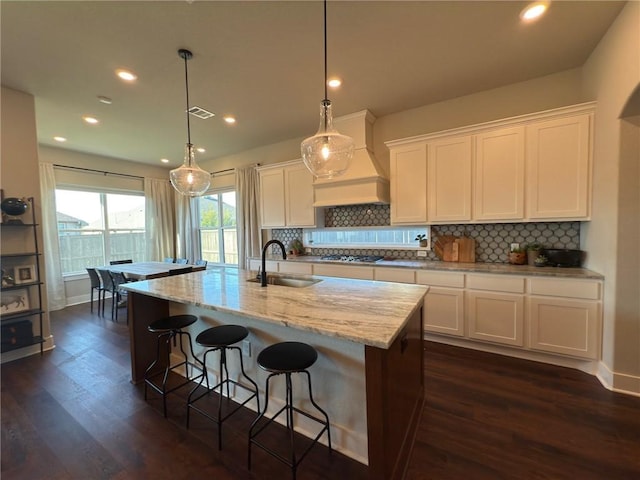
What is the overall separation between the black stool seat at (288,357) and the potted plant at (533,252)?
2.71 metres

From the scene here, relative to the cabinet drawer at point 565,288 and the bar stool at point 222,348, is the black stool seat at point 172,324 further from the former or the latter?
the cabinet drawer at point 565,288

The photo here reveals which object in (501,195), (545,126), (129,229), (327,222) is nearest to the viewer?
(545,126)

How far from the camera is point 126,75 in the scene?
2.74 m

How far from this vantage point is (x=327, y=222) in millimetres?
4578

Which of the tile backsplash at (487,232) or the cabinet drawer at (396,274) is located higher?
the tile backsplash at (487,232)

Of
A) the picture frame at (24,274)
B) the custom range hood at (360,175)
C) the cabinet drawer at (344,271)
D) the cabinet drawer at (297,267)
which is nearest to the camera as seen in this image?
the picture frame at (24,274)

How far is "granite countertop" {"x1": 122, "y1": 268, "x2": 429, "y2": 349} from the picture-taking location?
133cm

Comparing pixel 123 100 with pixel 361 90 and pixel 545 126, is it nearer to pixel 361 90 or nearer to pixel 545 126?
pixel 361 90

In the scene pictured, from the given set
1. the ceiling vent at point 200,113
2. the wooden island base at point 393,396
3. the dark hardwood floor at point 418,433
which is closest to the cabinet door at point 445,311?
the dark hardwood floor at point 418,433

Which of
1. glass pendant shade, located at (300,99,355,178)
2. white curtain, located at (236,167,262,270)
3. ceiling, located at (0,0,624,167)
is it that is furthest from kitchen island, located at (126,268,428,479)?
white curtain, located at (236,167,262,270)

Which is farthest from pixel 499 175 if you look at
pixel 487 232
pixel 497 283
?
pixel 497 283

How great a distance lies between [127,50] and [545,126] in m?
4.01

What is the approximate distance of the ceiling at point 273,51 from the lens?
6.57 feet

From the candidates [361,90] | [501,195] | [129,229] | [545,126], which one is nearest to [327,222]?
[361,90]
